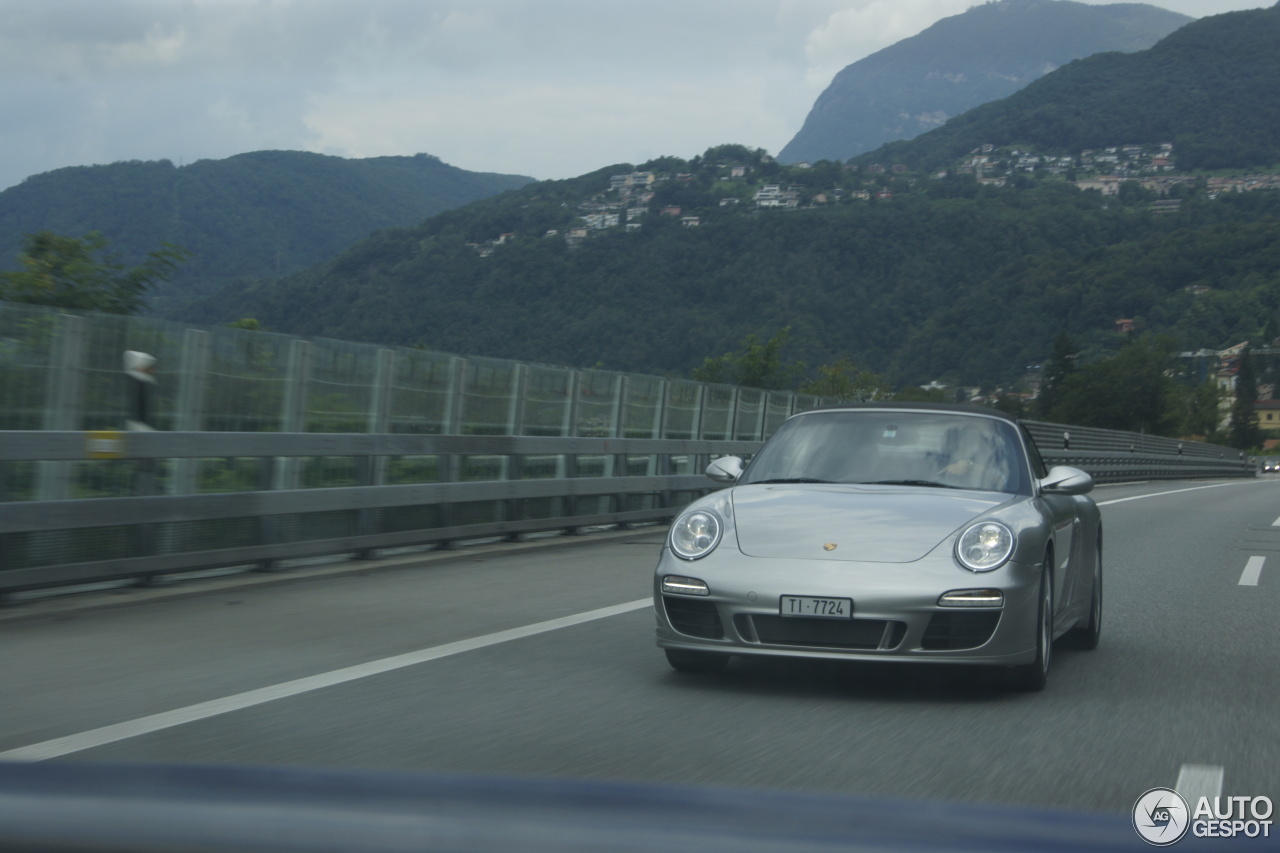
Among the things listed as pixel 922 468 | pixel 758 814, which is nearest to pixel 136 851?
pixel 758 814

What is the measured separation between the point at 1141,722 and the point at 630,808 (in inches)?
192

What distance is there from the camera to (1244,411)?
641 ft

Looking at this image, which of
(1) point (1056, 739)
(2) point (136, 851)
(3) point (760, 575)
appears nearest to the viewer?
(2) point (136, 851)

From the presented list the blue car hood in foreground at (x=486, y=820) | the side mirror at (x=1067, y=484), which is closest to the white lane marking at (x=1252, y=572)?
the side mirror at (x=1067, y=484)

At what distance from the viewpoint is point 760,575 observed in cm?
588

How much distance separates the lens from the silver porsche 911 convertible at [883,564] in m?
5.77

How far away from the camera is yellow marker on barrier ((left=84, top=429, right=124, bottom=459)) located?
8547 mm

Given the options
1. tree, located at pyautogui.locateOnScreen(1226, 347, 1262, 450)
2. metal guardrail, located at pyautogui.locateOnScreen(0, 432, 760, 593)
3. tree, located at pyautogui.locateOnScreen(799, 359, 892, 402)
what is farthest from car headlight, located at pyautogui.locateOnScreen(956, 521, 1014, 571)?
tree, located at pyautogui.locateOnScreen(1226, 347, 1262, 450)

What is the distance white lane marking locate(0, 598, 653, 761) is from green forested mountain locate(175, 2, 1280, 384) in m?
107

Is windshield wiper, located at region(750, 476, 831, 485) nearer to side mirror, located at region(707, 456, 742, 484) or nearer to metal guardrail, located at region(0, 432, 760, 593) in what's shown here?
side mirror, located at region(707, 456, 742, 484)

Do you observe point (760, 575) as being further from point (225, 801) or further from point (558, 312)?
point (558, 312)

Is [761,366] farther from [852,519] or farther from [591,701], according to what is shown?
[591,701]

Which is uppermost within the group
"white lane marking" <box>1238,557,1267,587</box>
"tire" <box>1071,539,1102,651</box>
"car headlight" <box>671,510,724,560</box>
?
"car headlight" <box>671,510,724,560</box>

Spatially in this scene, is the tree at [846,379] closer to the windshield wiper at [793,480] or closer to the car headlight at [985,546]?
the windshield wiper at [793,480]
